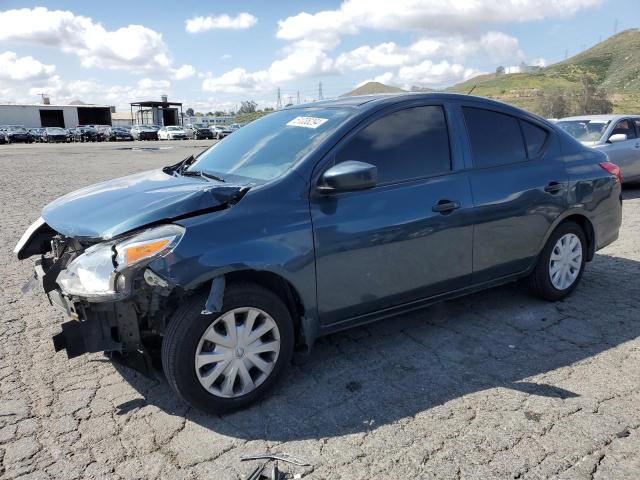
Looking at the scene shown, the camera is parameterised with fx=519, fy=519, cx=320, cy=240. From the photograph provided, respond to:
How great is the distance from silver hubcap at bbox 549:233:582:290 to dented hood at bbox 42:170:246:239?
2.88 meters

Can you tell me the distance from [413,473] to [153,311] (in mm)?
1559

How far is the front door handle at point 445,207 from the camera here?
3.51 m

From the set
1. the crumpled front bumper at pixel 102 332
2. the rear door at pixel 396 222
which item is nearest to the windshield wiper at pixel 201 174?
the rear door at pixel 396 222

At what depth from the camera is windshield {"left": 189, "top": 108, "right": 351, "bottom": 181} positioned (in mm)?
3316

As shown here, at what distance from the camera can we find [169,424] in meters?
2.86

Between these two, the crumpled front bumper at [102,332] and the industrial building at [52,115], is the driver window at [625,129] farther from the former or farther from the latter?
the industrial building at [52,115]

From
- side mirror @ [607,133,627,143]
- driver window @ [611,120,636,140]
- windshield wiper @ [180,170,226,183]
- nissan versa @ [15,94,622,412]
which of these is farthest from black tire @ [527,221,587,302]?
driver window @ [611,120,636,140]

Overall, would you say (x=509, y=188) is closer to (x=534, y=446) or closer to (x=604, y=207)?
(x=604, y=207)

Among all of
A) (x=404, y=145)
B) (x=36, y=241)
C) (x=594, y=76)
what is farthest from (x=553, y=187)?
(x=594, y=76)

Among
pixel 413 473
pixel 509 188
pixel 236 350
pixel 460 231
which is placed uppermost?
pixel 509 188

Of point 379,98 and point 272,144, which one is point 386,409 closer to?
point 272,144

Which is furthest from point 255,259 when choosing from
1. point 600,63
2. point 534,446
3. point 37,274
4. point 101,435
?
point 600,63

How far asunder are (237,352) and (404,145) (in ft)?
5.74

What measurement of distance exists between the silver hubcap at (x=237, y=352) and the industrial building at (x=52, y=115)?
74.9 metres
